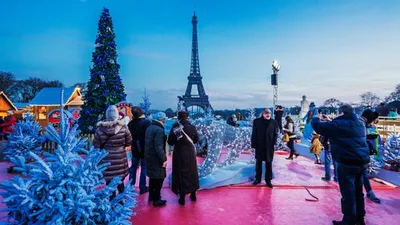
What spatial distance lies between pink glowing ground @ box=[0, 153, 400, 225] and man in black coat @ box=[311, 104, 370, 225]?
595 mm

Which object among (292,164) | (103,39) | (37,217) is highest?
(103,39)

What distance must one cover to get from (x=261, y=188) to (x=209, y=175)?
117 cm

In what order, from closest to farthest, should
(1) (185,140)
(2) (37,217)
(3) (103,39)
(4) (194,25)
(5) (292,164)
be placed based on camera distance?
(2) (37,217)
(1) (185,140)
(5) (292,164)
(3) (103,39)
(4) (194,25)

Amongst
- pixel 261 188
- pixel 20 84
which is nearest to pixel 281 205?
pixel 261 188

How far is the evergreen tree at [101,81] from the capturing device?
1220cm

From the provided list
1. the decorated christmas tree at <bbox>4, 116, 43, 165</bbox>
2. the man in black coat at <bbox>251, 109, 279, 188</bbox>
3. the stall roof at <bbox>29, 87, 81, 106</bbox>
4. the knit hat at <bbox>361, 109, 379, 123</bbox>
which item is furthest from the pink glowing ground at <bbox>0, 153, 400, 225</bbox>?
the stall roof at <bbox>29, 87, 81, 106</bbox>

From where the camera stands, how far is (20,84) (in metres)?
44.2

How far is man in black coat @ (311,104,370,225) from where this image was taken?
3.57 meters

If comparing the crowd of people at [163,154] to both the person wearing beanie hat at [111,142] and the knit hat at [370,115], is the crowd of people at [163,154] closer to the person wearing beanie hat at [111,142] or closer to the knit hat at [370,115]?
the person wearing beanie hat at [111,142]

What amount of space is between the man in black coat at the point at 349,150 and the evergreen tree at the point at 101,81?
10375mm

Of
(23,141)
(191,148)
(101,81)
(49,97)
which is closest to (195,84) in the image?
(49,97)

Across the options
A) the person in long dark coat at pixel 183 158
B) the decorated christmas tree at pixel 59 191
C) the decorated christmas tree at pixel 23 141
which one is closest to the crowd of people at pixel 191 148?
the person in long dark coat at pixel 183 158

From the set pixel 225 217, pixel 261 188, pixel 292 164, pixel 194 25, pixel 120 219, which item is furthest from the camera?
pixel 194 25

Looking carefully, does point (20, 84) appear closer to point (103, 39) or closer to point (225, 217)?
point (103, 39)
